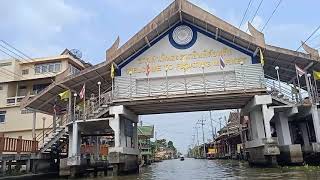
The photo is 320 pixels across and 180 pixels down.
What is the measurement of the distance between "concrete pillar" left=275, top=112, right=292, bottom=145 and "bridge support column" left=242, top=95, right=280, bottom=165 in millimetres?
1186

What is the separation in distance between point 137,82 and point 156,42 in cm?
314

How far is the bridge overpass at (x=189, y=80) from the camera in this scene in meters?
20.2

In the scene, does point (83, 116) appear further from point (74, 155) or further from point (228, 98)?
point (228, 98)

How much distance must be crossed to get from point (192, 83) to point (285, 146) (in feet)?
23.2

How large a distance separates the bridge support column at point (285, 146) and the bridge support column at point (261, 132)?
3.80ft

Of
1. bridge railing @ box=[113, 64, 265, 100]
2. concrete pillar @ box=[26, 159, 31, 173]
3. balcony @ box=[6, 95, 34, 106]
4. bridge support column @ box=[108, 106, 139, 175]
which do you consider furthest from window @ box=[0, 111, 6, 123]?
bridge railing @ box=[113, 64, 265, 100]

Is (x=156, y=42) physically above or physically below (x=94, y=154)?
above

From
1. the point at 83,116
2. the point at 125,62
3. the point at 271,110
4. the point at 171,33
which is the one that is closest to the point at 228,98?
the point at 271,110

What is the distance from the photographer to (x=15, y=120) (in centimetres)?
3497

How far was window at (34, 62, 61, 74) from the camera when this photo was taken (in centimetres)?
3628

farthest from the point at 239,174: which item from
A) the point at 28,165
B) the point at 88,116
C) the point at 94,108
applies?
the point at 28,165

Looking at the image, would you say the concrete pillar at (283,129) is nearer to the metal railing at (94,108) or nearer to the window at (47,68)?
the metal railing at (94,108)

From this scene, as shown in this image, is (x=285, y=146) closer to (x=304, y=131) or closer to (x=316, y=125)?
(x=316, y=125)

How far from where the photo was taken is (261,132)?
834 inches
